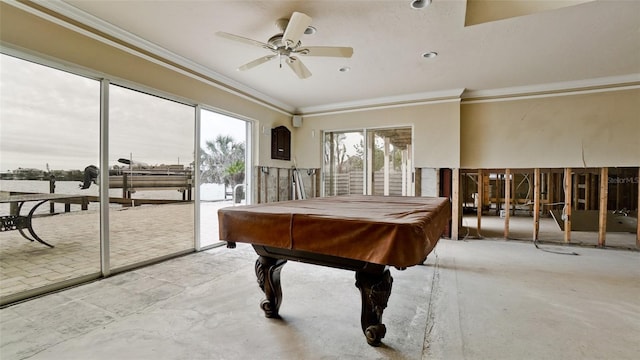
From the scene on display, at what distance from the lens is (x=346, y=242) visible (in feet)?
4.52

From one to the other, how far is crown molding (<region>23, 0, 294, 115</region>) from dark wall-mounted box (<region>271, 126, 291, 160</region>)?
0.75 meters

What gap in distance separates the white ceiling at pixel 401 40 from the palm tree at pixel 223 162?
979 mm

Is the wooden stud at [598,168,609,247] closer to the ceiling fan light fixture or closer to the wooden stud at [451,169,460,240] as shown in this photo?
the wooden stud at [451,169,460,240]

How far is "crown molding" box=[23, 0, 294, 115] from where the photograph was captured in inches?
90.5

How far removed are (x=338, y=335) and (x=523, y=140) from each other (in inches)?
177

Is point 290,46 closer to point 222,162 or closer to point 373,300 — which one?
point 373,300

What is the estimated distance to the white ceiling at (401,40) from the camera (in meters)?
2.38

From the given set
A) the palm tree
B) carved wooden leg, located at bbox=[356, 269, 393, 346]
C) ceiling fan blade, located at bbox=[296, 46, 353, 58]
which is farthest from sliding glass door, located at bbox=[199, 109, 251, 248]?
carved wooden leg, located at bbox=[356, 269, 393, 346]

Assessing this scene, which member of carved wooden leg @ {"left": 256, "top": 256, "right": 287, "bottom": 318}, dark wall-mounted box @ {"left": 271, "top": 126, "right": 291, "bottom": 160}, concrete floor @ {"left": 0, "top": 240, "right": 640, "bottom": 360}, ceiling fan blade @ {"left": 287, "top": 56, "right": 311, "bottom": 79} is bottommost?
concrete floor @ {"left": 0, "top": 240, "right": 640, "bottom": 360}

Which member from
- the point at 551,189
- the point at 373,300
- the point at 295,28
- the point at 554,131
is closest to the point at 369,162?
the point at 554,131

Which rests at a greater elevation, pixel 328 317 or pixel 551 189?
pixel 551 189

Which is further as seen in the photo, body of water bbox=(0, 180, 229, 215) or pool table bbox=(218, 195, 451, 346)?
body of water bbox=(0, 180, 229, 215)

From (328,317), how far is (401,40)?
9.11 ft

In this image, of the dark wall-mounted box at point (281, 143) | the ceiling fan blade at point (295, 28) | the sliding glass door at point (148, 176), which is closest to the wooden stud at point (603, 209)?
the ceiling fan blade at point (295, 28)
